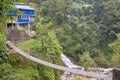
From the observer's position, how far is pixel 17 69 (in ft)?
19.9

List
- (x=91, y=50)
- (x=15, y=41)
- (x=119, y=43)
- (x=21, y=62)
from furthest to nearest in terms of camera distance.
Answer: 1. (x=91, y=50)
2. (x=119, y=43)
3. (x=15, y=41)
4. (x=21, y=62)

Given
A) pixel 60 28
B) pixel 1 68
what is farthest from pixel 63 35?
pixel 1 68

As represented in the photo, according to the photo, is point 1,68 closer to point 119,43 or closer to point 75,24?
point 119,43

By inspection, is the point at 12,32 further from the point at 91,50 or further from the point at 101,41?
the point at 101,41

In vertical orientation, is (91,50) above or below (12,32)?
below

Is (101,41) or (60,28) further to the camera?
(101,41)

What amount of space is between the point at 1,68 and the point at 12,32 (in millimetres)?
4959

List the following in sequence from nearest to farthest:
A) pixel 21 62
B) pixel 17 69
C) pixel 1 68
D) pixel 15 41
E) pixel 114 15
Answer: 1. pixel 1 68
2. pixel 17 69
3. pixel 21 62
4. pixel 15 41
5. pixel 114 15

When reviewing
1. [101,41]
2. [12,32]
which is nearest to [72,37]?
[101,41]

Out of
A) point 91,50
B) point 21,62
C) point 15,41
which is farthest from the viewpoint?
point 91,50

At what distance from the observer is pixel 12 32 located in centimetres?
928

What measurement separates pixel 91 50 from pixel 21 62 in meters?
11.0

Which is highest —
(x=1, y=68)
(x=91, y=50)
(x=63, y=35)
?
(x=1, y=68)

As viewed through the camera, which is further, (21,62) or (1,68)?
(21,62)
